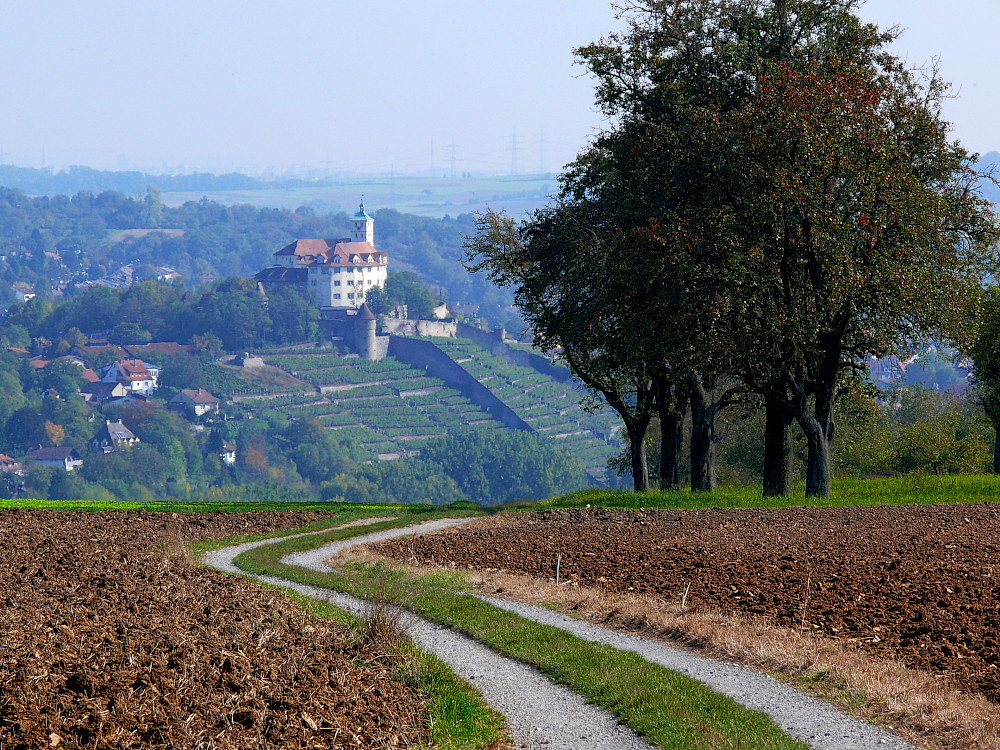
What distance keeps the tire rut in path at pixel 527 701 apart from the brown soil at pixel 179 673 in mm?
1039

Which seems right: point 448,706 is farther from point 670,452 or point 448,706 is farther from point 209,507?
point 209,507

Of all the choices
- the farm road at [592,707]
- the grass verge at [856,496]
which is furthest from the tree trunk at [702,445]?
the farm road at [592,707]

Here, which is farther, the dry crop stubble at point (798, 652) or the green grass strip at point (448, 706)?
the green grass strip at point (448, 706)

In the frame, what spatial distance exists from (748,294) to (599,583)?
1182 cm

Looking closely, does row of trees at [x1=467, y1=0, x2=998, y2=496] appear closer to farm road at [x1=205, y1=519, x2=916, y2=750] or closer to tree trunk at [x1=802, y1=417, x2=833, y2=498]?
tree trunk at [x1=802, y1=417, x2=833, y2=498]

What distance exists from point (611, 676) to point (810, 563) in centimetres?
691

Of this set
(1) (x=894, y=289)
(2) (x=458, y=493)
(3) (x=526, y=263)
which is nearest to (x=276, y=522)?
(3) (x=526, y=263)

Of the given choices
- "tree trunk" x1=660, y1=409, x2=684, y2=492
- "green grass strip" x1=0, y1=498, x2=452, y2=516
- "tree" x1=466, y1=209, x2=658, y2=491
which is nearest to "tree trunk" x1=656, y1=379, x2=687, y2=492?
"tree trunk" x1=660, y1=409, x2=684, y2=492

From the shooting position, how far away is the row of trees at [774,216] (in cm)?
2778

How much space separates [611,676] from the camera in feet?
41.1

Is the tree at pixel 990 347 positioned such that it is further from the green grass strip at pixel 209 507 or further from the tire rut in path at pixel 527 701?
the tire rut in path at pixel 527 701

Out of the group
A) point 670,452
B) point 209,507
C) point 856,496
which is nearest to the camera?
point 856,496

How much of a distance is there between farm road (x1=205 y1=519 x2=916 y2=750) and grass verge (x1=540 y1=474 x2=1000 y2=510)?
15453 mm

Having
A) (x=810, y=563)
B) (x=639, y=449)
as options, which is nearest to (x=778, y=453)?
(x=639, y=449)
